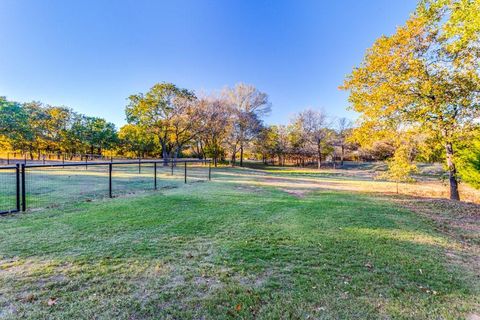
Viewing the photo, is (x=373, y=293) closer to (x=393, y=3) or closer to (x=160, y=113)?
(x=393, y=3)

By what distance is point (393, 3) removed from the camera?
1096 centimetres

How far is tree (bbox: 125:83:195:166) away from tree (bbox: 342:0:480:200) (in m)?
20.3

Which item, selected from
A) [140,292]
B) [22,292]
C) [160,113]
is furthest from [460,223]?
[160,113]

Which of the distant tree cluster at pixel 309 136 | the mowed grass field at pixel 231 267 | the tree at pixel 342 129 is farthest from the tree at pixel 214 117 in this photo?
the mowed grass field at pixel 231 267

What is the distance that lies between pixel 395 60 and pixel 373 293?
957 cm

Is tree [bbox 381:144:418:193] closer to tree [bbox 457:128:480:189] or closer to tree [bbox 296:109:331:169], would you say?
tree [bbox 457:128:480:189]

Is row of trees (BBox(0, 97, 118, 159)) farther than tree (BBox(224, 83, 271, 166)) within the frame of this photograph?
Yes

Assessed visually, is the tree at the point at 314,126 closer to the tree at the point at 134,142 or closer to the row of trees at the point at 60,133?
the tree at the point at 134,142

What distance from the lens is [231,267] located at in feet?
9.01

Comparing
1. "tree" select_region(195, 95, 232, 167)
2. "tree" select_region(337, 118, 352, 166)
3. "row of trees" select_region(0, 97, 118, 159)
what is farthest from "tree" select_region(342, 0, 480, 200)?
"row of trees" select_region(0, 97, 118, 159)

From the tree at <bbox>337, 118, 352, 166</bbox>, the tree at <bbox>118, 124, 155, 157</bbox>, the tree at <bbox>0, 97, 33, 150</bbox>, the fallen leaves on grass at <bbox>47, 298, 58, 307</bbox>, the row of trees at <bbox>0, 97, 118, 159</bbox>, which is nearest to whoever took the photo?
the fallen leaves on grass at <bbox>47, 298, 58, 307</bbox>

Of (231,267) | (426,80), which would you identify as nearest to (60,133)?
(231,267)

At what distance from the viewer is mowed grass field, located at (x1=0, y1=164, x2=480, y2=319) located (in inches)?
78.5

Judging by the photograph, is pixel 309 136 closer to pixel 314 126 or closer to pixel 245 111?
pixel 314 126
